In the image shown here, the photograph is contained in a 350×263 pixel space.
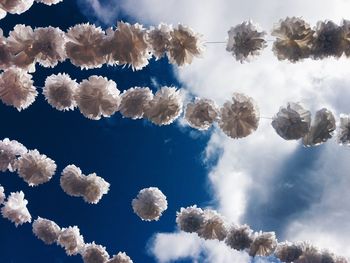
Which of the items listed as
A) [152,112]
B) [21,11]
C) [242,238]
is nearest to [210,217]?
[242,238]

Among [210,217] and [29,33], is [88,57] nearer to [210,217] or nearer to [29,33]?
[29,33]

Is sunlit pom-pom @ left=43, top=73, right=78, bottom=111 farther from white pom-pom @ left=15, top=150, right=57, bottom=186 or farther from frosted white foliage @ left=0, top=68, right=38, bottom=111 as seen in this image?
white pom-pom @ left=15, top=150, right=57, bottom=186

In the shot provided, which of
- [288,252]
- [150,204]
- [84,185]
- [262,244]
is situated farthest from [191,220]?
[84,185]

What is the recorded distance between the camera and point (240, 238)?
7.14 metres

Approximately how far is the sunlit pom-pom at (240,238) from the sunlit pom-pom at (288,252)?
Answer: 0.47 m

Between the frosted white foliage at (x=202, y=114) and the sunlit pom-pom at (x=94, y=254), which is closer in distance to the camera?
the frosted white foliage at (x=202, y=114)

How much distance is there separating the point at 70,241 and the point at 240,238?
2.81m

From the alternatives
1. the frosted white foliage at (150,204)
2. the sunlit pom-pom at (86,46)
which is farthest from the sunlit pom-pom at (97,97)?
the frosted white foliage at (150,204)

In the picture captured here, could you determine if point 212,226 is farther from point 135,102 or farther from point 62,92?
point 62,92

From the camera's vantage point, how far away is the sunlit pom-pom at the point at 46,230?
8.11 m

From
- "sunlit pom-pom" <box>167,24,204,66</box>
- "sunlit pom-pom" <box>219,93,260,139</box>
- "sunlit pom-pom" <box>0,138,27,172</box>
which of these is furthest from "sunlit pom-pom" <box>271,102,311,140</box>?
"sunlit pom-pom" <box>0,138,27,172</box>

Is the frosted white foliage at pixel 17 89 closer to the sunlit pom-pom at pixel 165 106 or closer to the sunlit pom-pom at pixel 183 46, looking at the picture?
the sunlit pom-pom at pixel 165 106

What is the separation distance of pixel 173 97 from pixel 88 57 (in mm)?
1081

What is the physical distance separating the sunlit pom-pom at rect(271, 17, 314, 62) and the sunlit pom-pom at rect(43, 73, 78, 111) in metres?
2.57
